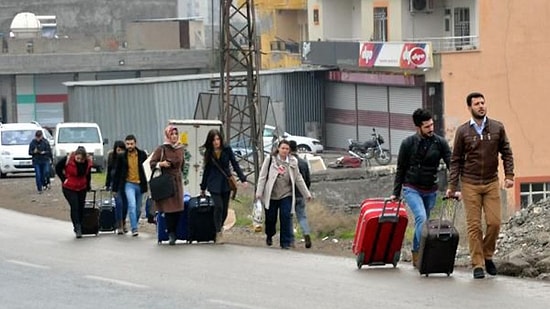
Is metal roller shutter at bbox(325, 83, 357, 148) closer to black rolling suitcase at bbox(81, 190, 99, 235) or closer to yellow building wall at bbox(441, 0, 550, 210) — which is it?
yellow building wall at bbox(441, 0, 550, 210)

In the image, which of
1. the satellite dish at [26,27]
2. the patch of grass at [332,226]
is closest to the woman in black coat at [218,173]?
the patch of grass at [332,226]

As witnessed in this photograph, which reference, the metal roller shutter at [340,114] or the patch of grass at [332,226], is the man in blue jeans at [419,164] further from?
the metal roller shutter at [340,114]

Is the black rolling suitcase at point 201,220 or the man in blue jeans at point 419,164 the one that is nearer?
the man in blue jeans at point 419,164

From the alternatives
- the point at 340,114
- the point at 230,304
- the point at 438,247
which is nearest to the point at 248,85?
the point at 340,114

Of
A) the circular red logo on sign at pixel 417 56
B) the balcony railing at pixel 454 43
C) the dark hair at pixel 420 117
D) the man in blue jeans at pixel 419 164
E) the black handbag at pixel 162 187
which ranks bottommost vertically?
the black handbag at pixel 162 187

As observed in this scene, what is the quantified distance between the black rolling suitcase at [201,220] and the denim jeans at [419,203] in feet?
17.8

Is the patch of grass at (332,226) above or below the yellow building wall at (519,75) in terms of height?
below

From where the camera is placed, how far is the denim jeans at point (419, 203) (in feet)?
51.9

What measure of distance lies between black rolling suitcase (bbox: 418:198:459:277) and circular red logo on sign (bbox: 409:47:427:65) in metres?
45.4

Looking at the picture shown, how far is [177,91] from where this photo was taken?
65.2m

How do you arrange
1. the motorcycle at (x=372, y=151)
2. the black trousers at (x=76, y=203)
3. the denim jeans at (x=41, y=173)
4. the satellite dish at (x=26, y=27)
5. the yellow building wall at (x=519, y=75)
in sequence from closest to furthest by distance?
1. the black trousers at (x=76, y=203)
2. the denim jeans at (x=41, y=173)
3. the yellow building wall at (x=519, y=75)
4. the motorcycle at (x=372, y=151)
5. the satellite dish at (x=26, y=27)

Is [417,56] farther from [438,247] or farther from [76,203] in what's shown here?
[438,247]

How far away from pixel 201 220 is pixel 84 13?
71.3 meters

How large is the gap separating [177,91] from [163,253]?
46.2 metres
